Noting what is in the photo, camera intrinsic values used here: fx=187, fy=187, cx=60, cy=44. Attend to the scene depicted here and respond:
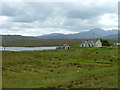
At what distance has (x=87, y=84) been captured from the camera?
1998cm

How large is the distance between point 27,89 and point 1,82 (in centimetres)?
485

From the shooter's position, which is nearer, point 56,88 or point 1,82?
point 56,88

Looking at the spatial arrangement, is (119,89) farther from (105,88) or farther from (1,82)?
(1,82)

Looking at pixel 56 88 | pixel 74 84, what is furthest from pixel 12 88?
pixel 74 84

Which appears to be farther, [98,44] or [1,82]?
[98,44]

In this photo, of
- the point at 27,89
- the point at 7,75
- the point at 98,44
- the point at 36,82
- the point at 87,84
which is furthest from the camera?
the point at 98,44

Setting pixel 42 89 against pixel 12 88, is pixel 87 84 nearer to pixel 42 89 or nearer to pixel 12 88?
pixel 42 89

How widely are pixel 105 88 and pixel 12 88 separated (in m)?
9.32

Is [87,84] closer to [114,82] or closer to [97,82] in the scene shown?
[97,82]

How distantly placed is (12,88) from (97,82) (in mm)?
9193

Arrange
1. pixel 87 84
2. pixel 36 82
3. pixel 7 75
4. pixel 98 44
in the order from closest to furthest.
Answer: pixel 87 84, pixel 36 82, pixel 7 75, pixel 98 44

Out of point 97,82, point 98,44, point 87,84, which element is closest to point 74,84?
point 87,84

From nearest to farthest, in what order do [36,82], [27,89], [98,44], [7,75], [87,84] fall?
[27,89] < [87,84] < [36,82] < [7,75] < [98,44]

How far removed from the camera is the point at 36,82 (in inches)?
843
